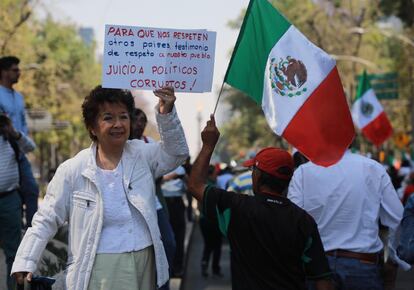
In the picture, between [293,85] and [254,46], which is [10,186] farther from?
[293,85]

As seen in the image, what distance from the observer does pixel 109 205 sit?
14.8ft

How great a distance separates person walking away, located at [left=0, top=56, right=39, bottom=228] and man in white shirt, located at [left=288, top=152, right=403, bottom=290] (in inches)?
104

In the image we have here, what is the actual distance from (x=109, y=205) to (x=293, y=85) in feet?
5.71

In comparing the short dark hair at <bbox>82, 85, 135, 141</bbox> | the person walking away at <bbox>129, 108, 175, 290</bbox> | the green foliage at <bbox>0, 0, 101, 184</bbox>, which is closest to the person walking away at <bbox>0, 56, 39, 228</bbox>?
the person walking away at <bbox>129, 108, 175, 290</bbox>

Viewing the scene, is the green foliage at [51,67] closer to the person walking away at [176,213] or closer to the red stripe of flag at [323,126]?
the person walking away at [176,213]

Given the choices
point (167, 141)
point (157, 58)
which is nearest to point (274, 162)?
point (167, 141)

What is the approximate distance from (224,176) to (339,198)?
10.6 meters

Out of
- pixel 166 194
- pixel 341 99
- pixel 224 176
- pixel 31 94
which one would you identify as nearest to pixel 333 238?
pixel 341 99

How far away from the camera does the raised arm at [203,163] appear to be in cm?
469

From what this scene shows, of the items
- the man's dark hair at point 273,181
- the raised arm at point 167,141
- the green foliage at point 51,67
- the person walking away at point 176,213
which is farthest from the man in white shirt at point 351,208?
the green foliage at point 51,67

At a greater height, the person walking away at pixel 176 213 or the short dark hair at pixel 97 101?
the short dark hair at pixel 97 101

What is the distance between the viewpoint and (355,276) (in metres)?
5.71

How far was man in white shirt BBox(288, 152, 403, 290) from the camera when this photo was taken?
5.80 meters

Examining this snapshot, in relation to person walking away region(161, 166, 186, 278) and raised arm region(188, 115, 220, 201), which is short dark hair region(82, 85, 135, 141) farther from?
person walking away region(161, 166, 186, 278)
